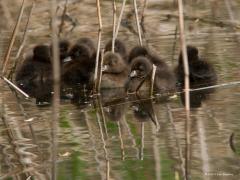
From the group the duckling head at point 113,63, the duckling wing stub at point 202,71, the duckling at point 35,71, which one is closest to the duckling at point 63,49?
the duckling at point 35,71

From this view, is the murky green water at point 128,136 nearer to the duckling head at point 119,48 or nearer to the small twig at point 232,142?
the small twig at point 232,142

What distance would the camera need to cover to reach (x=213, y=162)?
16.1ft

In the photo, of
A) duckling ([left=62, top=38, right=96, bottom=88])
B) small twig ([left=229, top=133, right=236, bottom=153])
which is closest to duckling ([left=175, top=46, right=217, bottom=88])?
duckling ([left=62, top=38, right=96, bottom=88])

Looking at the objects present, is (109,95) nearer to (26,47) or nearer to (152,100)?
(152,100)

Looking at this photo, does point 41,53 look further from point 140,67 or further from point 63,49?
point 140,67

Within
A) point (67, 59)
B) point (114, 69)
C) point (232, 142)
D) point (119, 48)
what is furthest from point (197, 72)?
point (232, 142)

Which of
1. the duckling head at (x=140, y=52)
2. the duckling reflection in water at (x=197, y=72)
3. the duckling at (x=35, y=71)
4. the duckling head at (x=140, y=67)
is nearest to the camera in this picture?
the duckling head at (x=140, y=67)

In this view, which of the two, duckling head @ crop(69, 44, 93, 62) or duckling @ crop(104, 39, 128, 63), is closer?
duckling head @ crop(69, 44, 93, 62)

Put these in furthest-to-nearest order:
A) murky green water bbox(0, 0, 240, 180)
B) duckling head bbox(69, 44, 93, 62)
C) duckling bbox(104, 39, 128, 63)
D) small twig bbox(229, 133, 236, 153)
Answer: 1. duckling bbox(104, 39, 128, 63)
2. duckling head bbox(69, 44, 93, 62)
3. small twig bbox(229, 133, 236, 153)
4. murky green water bbox(0, 0, 240, 180)

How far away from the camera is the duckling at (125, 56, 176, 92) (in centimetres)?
709

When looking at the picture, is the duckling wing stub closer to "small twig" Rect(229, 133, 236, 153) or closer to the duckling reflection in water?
the duckling reflection in water

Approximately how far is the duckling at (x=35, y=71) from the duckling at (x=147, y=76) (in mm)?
793

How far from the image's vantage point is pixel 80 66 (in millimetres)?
7629

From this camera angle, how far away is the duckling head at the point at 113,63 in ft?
24.1
